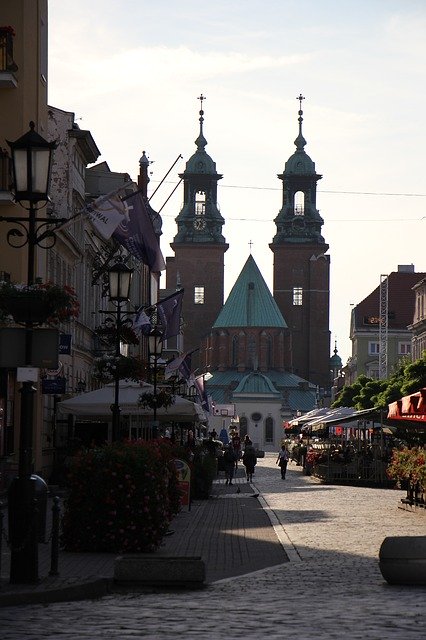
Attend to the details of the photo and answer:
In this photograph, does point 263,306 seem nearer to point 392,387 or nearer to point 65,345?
point 392,387

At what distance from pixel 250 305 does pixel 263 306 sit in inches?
59.0

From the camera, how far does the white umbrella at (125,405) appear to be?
3416 centimetres

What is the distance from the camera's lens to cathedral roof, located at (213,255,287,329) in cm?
16250

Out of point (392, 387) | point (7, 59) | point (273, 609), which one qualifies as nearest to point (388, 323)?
point (392, 387)

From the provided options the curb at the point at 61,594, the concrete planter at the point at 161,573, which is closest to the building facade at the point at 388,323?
the concrete planter at the point at 161,573

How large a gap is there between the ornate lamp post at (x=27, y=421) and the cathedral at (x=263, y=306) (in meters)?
141

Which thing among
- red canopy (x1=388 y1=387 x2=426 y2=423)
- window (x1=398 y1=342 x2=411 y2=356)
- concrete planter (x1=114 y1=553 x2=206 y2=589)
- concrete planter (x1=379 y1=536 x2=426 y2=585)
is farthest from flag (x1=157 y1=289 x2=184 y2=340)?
window (x1=398 y1=342 x2=411 y2=356)

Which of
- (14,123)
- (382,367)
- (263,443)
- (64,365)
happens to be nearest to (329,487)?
(64,365)

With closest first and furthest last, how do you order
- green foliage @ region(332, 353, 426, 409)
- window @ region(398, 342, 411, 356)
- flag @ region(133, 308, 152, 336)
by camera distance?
1. flag @ region(133, 308, 152, 336)
2. green foliage @ region(332, 353, 426, 409)
3. window @ region(398, 342, 411, 356)

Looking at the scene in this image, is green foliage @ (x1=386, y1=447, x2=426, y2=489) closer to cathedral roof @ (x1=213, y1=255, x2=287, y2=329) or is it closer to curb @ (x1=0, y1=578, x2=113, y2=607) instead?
curb @ (x1=0, y1=578, x2=113, y2=607)

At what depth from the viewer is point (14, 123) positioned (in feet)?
114

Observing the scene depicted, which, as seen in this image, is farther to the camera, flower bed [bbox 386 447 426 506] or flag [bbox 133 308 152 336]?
flag [bbox 133 308 152 336]

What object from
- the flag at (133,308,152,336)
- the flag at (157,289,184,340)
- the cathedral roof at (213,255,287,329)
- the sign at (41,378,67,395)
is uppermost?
the cathedral roof at (213,255,287,329)

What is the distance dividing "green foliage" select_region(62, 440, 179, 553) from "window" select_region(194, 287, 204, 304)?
141 meters
